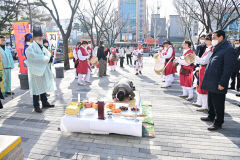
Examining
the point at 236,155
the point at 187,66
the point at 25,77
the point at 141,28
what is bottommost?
the point at 236,155

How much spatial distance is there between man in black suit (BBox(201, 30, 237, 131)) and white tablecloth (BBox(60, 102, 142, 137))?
1619mm

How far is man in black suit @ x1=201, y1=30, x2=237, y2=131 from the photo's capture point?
3369mm

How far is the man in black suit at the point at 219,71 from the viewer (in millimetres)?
3369

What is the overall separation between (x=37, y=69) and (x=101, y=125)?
7.85 ft

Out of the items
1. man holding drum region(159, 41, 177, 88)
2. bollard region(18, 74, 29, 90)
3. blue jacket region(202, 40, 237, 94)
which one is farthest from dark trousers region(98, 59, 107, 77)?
blue jacket region(202, 40, 237, 94)

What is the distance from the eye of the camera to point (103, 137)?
3500 millimetres

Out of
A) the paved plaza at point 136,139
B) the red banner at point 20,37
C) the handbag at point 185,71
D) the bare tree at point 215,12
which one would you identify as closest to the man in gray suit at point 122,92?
the paved plaza at point 136,139

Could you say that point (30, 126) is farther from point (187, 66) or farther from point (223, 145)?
point (187, 66)

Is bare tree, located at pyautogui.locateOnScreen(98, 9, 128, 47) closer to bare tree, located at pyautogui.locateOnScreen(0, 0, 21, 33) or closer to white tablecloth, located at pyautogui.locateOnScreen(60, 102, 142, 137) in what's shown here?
bare tree, located at pyautogui.locateOnScreen(0, 0, 21, 33)

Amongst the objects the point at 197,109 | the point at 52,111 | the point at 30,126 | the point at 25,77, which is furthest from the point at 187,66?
the point at 25,77

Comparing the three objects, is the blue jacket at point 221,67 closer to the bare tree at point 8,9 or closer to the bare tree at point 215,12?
the bare tree at point 215,12

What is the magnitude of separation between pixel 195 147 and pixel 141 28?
70.2m

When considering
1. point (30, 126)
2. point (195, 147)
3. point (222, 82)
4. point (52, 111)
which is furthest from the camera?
point (52, 111)

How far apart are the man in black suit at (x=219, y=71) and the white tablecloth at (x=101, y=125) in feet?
5.31
